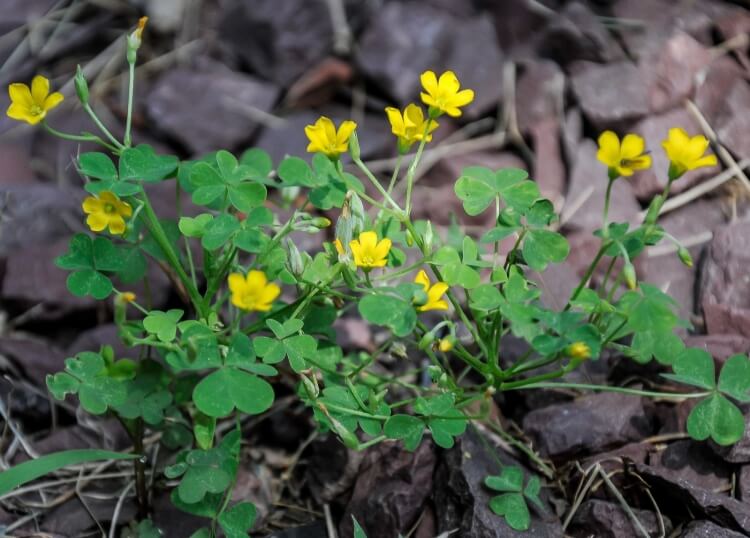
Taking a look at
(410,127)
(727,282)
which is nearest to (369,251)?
(410,127)

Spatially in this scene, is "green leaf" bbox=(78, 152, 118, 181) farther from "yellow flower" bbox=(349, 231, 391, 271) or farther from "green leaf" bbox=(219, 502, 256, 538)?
"green leaf" bbox=(219, 502, 256, 538)

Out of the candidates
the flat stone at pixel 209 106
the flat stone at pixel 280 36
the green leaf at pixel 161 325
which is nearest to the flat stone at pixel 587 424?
the green leaf at pixel 161 325

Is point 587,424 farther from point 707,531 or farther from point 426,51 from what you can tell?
point 426,51

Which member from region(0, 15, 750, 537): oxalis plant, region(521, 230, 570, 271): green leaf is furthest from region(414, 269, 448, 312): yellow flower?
region(521, 230, 570, 271): green leaf

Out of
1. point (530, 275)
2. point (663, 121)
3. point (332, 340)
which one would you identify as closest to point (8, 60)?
point (332, 340)

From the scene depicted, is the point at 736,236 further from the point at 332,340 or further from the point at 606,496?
the point at 332,340

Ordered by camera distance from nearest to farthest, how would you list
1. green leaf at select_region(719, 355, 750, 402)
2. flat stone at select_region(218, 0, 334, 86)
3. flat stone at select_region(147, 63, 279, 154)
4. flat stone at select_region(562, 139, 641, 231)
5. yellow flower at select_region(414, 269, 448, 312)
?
yellow flower at select_region(414, 269, 448, 312) → green leaf at select_region(719, 355, 750, 402) → flat stone at select_region(562, 139, 641, 231) → flat stone at select_region(147, 63, 279, 154) → flat stone at select_region(218, 0, 334, 86)

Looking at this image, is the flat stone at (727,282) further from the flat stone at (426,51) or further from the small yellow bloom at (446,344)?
the flat stone at (426,51)
